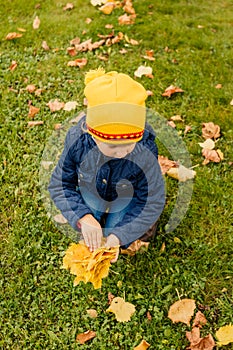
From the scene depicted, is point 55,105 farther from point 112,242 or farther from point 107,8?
point 112,242

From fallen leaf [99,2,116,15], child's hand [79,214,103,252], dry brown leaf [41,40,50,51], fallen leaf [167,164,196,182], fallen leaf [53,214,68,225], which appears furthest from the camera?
fallen leaf [99,2,116,15]

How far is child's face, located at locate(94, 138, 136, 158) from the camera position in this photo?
2.08 metres

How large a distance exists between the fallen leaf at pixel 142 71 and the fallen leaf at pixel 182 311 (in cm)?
192

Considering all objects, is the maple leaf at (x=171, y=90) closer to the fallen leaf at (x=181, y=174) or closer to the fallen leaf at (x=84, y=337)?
the fallen leaf at (x=181, y=174)

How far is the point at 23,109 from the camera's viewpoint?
3.56m

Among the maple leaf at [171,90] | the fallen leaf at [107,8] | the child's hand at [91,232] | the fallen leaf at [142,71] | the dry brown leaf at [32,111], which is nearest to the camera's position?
the child's hand at [91,232]

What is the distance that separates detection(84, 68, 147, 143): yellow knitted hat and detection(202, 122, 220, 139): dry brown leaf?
4.65 feet

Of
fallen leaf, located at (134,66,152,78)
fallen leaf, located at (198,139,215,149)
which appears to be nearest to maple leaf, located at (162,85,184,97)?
fallen leaf, located at (134,66,152,78)

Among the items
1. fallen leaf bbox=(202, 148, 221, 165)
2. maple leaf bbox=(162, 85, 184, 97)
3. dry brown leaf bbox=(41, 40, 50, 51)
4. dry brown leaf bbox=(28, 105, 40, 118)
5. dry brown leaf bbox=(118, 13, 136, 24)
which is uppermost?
dry brown leaf bbox=(118, 13, 136, 24)

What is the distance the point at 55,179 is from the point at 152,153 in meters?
0.50

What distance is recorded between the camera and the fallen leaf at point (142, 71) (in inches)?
150

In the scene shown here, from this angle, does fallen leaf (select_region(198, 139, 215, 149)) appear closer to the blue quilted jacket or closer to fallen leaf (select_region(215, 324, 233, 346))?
the blue quilted jacket

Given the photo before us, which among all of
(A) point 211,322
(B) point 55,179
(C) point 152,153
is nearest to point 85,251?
(B) point 55,179

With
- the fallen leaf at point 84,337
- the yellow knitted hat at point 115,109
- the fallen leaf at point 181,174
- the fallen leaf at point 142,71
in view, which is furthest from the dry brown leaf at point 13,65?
the fallen leaf at point 84,337
